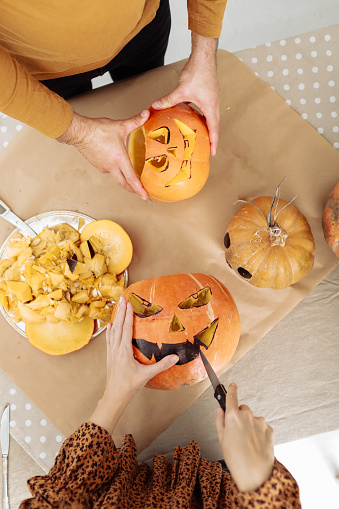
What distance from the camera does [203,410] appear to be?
3.18 ft

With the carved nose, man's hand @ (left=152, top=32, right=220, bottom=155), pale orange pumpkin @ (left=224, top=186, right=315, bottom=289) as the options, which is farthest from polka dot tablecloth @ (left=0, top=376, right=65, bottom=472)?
man's hand @ (left=152, top=32, right=220, bottom=155)

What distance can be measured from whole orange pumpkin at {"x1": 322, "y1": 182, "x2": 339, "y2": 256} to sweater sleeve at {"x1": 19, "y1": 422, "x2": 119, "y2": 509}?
0.64m

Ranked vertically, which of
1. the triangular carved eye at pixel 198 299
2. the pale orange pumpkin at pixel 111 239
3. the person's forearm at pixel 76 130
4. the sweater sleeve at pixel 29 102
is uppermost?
Result: the sweater sleeve at pixel 29 102

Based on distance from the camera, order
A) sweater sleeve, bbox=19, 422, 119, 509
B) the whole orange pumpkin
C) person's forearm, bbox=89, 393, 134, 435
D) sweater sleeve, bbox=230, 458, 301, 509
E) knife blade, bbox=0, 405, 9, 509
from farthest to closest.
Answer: knife blade, bbox=0, 405, 9, 509
the whole orange pumpkin
person's forearm, bbox=89, 393, 134, 435
sweater sleeve, bbox=19, 422, 119, 509
sweater sleeve, bbox=230, 458, 301, 509

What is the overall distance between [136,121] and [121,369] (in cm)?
50

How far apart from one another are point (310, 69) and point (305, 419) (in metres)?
0.91

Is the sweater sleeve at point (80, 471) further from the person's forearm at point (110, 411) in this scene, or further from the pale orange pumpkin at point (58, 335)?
the pale orange pumpkin at point (58, 335)

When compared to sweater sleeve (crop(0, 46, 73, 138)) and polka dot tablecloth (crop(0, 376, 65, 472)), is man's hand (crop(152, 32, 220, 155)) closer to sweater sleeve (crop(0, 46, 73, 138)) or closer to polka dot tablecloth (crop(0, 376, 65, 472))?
sweater sleeve (crop(0, 46, 73, 138))

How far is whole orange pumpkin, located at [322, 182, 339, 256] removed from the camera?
32.8 inches

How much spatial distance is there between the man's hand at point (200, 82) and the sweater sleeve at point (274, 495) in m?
0.68

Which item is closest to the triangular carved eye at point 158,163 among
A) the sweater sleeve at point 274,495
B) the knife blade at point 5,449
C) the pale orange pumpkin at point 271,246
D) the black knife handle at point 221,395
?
the pale orange pumpkin at point 271,246

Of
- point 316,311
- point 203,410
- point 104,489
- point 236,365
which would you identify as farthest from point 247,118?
point 104,489

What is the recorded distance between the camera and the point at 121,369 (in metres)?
0.72

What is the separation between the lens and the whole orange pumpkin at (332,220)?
0.83m
